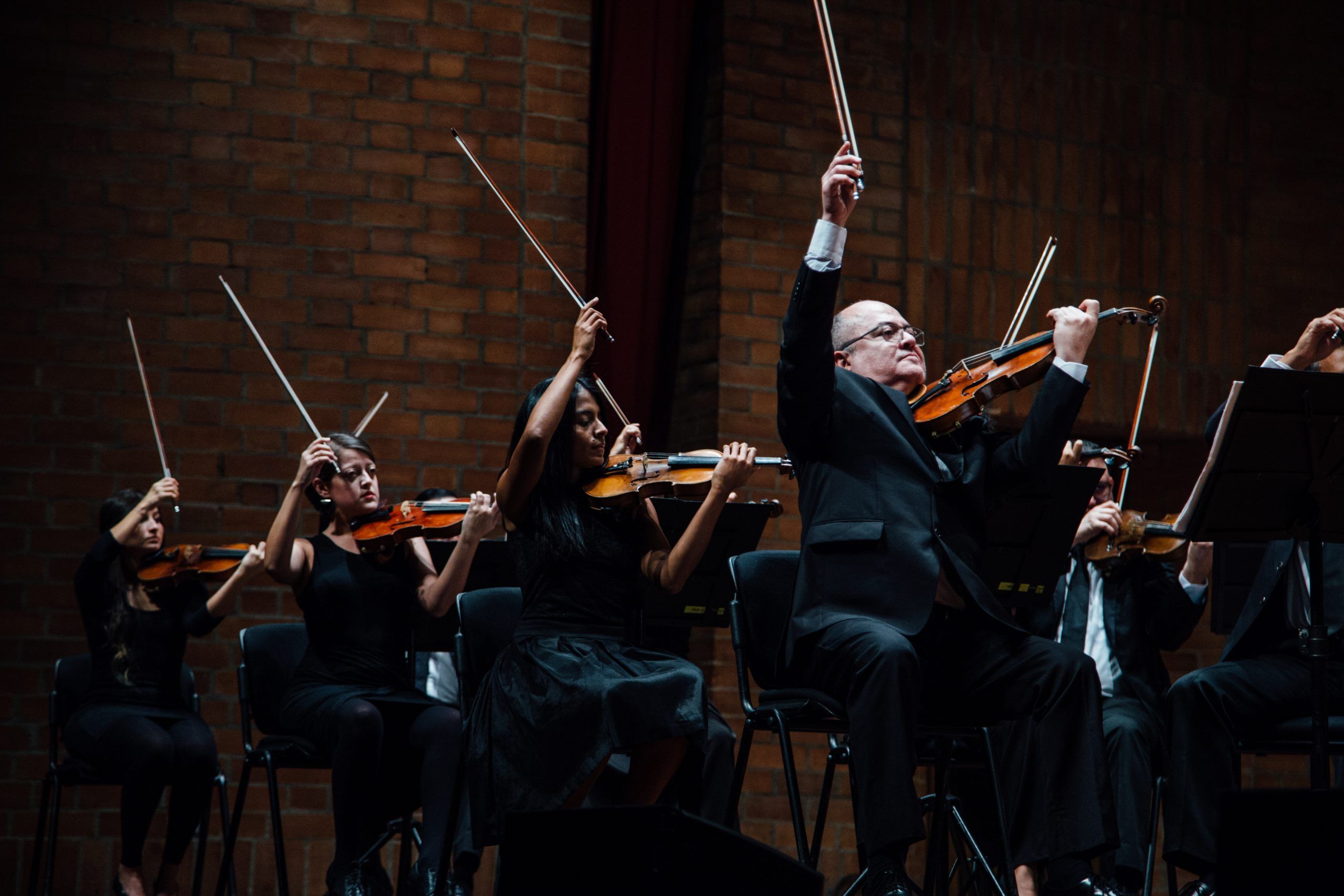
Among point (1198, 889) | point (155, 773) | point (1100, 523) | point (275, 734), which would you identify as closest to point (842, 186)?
A: point (1198, 889)

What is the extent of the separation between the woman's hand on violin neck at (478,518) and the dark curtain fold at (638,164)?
138cm

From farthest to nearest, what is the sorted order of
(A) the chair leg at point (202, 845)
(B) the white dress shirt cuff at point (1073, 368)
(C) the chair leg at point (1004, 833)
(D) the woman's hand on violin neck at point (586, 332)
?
(A) the chair leg at point (202, 845)
(D) the woman's hand on violin neck at point (586, 332)
(B) the white dress shirt cuff at point (1073, 368)
(C) the chair leg at point (1004, 833)

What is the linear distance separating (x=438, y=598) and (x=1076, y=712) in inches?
66.1

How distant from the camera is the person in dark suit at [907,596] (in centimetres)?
247

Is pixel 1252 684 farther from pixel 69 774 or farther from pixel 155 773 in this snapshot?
pixel 69 774

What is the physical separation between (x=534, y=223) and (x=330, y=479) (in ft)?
4.20

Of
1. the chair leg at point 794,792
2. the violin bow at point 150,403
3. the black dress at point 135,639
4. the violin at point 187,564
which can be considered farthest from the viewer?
the violin bow at point 150,403

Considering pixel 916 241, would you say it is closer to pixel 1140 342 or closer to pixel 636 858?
pixel 1140 342

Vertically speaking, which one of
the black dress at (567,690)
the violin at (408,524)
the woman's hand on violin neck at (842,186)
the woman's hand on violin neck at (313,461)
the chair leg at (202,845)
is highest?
the woman's hand on violin neck at (842,186)

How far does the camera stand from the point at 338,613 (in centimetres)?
371

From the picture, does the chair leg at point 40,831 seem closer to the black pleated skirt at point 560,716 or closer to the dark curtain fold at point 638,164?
the black pleated skirt at point 560,716

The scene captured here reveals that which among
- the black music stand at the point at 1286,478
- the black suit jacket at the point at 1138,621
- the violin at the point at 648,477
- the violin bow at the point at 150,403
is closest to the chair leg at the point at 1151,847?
the black suit jacket at the point at 1138,621

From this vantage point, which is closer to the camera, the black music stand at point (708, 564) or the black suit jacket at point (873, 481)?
the black suit jacket at point (873, 481)

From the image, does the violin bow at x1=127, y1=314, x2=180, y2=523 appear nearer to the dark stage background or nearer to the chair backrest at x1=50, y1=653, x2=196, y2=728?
the dark stage background
